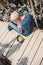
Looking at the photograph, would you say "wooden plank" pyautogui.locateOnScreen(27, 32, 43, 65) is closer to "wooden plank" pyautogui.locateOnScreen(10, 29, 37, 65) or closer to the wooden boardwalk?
the wooden boardwalk

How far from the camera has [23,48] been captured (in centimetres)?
607

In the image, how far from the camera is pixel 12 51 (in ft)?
20.2

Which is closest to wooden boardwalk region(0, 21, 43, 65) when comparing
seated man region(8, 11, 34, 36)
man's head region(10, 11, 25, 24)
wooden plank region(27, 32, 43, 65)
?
wooden plank region(27, 32, 43, 65)

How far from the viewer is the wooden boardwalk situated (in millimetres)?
5738

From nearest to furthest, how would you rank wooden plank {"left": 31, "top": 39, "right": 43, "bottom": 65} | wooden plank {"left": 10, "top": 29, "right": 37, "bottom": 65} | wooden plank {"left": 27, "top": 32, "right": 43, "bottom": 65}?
wooden plank {"left": 31, "top": 39, "right": 43, "bottom": 65}, wooden plank {"left": 27, "top": 32, "right": 43, "bottom": 65}, wooden plank {"left": 10, "top": 29, "right": 37, "bottom": 65}

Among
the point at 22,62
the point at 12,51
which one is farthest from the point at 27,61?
the point at 12,51

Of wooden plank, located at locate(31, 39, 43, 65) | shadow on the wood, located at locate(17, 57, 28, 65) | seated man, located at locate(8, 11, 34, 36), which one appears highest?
seated man, located at locate(8, 11, 34, 36)

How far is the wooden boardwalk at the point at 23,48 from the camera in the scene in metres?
5.74

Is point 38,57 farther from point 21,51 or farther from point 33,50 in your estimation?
point 21,51

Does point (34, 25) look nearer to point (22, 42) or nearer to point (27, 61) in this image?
point (22, 42)

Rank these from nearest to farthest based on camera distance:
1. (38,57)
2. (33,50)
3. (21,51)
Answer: (38,57)
(33,50)
(21,51)

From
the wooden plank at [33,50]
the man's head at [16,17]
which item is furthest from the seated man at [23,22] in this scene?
the wooden plank at [33,50]

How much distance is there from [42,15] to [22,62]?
132 cm

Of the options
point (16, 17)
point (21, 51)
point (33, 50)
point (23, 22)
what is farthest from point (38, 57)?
point (16, 17)
